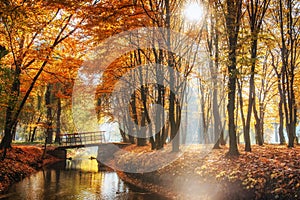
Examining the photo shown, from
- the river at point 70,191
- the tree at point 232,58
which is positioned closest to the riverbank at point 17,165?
the river at point 70,191

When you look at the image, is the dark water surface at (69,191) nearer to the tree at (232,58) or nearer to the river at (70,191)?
the river at (70,191)

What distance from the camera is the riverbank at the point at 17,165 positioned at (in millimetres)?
12184

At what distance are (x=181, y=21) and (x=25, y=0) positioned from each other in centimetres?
868

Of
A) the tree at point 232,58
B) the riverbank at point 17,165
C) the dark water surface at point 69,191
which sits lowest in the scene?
the dark water surface at point 69,191

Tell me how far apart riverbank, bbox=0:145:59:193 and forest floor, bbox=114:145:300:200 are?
→ 20.1 feet

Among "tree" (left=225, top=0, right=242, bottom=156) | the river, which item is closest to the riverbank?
the river

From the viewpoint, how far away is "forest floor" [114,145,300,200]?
273 inches

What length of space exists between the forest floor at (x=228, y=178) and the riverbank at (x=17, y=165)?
20.1 feet

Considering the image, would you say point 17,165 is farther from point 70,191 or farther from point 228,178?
point 228,178

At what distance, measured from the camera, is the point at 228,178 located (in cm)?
825

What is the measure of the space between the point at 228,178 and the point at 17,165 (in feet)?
40.8

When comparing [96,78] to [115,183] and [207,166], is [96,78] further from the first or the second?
[207,166]

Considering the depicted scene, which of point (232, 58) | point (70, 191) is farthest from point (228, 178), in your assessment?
point (70, 191)

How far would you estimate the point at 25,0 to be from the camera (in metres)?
10.4
